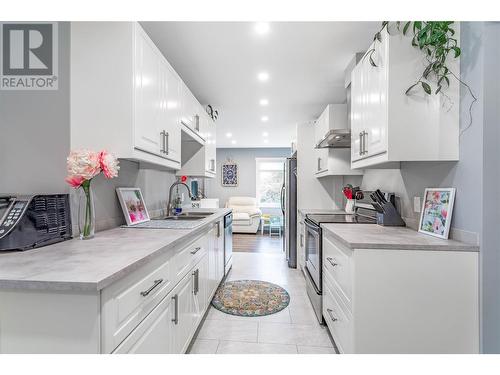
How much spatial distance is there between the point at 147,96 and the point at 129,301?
1297mm

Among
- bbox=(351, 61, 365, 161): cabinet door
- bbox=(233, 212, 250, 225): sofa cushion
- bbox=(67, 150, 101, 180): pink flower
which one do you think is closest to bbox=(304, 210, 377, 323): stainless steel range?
bbox=(351, 61, 365, 161): cabinet door

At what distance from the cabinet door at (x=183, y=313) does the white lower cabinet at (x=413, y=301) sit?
3.33 ft

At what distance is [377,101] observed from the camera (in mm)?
1797

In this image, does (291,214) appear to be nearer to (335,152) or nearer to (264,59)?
(335,152)

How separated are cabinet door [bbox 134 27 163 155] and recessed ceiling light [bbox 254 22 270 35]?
2.68 ft

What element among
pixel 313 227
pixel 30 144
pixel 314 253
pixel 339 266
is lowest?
pixel 314 253

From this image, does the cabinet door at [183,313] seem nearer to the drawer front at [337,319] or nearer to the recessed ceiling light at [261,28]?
the drawer front at [337,319]

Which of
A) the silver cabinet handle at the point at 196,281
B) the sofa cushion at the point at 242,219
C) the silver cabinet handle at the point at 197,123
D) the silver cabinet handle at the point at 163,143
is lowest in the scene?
the sofa cushion at the point at 242,219

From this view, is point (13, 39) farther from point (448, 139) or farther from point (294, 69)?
point (448, 139)

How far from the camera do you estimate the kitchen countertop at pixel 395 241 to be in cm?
142

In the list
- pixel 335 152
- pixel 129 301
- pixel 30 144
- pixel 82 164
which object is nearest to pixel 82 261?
pixel 129 301

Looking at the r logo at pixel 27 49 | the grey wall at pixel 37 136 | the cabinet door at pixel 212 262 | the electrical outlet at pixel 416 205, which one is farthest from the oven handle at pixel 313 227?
the r logo at pixel 27 49

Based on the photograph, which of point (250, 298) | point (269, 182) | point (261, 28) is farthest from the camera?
point (269, 182)

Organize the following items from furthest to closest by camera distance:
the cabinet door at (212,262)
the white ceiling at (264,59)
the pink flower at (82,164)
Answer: the cabinet door at (212,262)
the white ceiling at (264,59)
the pink flower at (82,164)
